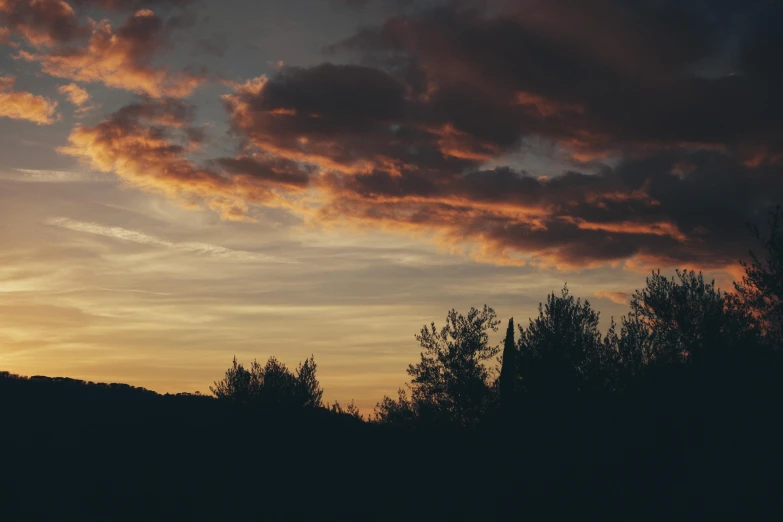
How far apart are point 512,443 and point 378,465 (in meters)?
10.9

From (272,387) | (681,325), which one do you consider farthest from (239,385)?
(681,325)

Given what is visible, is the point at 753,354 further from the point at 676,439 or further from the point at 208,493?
the point at 208,493

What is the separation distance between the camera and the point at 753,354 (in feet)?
127

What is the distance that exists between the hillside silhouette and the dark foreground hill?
0.13 m

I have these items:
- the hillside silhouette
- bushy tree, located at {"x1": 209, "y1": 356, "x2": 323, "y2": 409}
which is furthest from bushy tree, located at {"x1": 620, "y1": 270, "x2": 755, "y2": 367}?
bushy tree, located at {"x1": 209, "y1": 356, "x2": 323, "y2": 409}

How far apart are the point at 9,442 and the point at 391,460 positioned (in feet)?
91.8

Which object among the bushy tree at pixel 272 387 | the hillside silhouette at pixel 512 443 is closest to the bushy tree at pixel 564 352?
the hillside silhouette at pixel 512 443

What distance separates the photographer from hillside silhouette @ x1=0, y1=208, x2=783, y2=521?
1344 inches

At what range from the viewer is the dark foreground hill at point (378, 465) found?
108 ft

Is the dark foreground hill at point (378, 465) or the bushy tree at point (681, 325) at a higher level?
the bushy tree at point (681, 325)

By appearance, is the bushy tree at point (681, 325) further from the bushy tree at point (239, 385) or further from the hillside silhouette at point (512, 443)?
the bushy tree at point (239, 385)

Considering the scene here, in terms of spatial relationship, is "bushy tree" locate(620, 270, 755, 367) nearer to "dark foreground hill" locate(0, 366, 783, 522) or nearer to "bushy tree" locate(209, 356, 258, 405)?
"dark foreground hill" locate(0, 366, 783, 522)

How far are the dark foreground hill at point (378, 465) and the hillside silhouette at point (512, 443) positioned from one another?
0.41ft

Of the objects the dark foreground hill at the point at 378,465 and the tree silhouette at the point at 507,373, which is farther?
the tree silhouette at the point at 507,373
